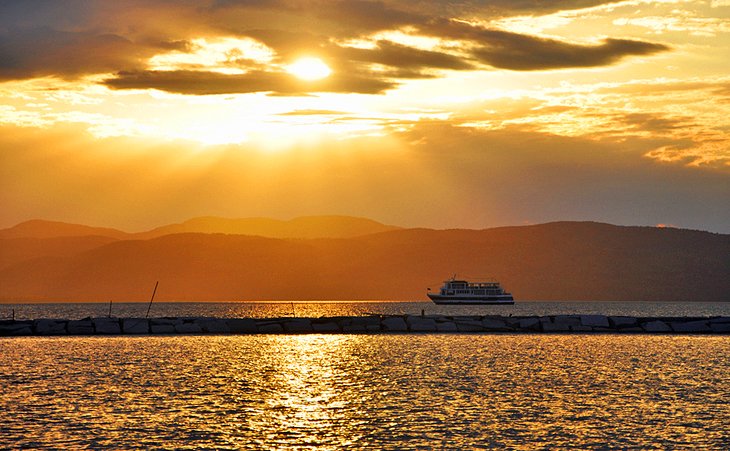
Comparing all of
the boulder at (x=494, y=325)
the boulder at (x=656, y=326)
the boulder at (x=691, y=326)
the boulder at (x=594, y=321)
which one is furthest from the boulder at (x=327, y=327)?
the boulder at (x=691, y=326)

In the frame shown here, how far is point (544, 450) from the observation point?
2858 cm

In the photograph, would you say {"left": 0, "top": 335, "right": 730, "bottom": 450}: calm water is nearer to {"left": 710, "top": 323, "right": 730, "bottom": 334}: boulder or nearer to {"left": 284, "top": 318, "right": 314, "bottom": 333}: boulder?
{"left": 284, "top": 318, "right": 314, "bottom": 333}: boulder

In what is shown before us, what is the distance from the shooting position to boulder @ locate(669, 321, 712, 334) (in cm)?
9631

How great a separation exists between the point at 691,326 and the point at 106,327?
6051cm

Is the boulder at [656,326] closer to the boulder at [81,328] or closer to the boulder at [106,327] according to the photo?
the boulder at [106,327]

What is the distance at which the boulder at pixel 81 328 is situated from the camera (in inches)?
3664

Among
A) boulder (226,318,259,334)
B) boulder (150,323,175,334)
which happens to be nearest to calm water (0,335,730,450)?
boulder (150,323,175,334)

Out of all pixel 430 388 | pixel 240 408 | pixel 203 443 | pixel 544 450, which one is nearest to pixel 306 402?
pixel 240 408

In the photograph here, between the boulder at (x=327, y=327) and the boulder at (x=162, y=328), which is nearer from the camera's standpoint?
the boulder at (x=162, y=328)

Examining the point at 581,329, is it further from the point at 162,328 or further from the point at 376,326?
the point at 162,328

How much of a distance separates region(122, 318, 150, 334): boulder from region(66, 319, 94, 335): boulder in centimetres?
325

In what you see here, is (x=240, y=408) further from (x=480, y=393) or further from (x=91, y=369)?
(x=91, y=369)

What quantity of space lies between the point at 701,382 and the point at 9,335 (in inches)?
2710

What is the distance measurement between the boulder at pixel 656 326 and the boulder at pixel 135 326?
169ft
